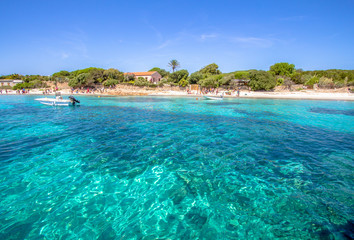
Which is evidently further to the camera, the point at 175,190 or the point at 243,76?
the point at 243,76

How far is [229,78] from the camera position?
5047 cm

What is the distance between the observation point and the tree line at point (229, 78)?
150ft

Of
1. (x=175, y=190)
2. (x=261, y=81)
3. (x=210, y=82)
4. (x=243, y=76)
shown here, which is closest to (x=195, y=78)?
(x=210, y=82)

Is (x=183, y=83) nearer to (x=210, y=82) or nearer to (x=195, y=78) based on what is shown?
(x=195, y=78)

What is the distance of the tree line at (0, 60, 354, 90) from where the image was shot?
45.8 metres

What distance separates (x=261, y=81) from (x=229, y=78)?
8.67 m

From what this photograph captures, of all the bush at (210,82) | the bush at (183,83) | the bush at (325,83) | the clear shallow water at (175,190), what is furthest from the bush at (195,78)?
the clear shallow water at (175,190)

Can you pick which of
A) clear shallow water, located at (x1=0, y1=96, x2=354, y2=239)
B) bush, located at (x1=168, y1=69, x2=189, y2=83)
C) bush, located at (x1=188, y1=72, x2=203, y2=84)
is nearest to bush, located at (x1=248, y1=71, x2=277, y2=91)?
bush, located at (x1=188, y1=72, x2=203, y2=84)

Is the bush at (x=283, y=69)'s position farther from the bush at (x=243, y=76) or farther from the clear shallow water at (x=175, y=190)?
the clear shallow water at (x=175, y=190)

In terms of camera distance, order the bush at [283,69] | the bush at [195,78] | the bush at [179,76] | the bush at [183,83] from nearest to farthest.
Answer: the bush at [195,78] < the bush at [183,83] < the bush at [283,69] < the bush at [179,76]

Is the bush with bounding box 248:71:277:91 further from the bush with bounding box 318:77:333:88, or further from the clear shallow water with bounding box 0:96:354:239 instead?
the clear shallow water with bounding box 0:96:354:239

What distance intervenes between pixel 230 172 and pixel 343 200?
2667 mm

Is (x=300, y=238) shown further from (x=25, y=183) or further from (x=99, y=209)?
(x=25, y=183)

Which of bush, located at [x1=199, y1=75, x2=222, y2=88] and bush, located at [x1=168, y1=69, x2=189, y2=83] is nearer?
bush, located at [x1=199, y1=75, x2=222, y2=88]
